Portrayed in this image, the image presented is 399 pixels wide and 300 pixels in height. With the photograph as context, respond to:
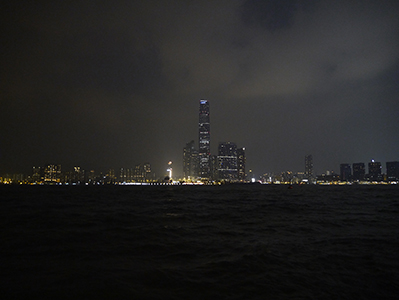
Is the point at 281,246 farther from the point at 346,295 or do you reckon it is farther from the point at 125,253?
the point at 125,253

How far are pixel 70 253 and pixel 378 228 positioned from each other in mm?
21775

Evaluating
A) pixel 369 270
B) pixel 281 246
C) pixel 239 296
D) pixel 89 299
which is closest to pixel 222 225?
pixel 281 246

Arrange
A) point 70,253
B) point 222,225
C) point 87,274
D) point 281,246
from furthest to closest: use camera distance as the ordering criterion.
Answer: point 222,225, point 281,246, point 70,253, point 87,274

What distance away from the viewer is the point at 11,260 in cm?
1096

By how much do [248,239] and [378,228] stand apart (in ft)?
38.5

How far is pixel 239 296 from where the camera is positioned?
760 centimetres

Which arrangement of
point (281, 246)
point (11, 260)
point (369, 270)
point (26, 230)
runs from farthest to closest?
point (26, 230), point (281, 246), point (11, 260), point (369, 270)

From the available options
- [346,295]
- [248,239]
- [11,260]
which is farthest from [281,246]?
[11,260]

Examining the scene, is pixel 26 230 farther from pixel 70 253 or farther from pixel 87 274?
pixel 87 274

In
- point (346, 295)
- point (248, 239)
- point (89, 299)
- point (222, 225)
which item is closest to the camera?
point (89, 299)

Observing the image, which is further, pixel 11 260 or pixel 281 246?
pixel 281 246

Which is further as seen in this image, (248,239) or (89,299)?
(248,239)

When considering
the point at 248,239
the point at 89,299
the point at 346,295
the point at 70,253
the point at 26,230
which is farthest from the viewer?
the point at 26,230

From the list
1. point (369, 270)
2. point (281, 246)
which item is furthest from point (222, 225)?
point (369, 270)
